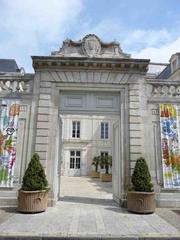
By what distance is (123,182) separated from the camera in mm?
6570

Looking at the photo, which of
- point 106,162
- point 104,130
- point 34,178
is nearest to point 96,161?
point 106,162

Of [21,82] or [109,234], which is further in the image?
[21,82]

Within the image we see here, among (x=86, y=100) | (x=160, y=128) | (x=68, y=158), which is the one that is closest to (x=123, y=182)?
(x=160, y=128)

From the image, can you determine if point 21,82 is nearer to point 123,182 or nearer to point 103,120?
point 123,182

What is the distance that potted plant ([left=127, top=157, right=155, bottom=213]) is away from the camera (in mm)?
5651

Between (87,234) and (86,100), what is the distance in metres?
4.11

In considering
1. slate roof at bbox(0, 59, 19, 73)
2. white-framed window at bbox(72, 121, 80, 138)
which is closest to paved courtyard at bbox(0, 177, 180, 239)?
slate roof at bbox(0, 59, 19, 73)

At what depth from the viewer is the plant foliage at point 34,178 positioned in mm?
5637

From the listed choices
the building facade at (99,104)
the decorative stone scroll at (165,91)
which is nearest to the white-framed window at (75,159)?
the building facade at (99,104)

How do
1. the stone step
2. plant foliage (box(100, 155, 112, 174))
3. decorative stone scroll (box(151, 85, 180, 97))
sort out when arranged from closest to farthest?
the stone step → decorative stone scroll (box(151, 85, 180, 97)) → plant foliage (box(100, 155, 112, 174))

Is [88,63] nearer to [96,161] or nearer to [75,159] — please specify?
[96,161]

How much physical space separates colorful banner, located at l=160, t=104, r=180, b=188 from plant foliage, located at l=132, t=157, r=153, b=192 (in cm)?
93

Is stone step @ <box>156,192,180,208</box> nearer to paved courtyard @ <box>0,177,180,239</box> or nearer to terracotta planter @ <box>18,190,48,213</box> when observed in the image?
paved courtyard @ <box>0,177,180,239</box>

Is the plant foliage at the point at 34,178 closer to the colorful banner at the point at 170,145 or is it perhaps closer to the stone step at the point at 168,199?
the stone step at the point at 168,199
